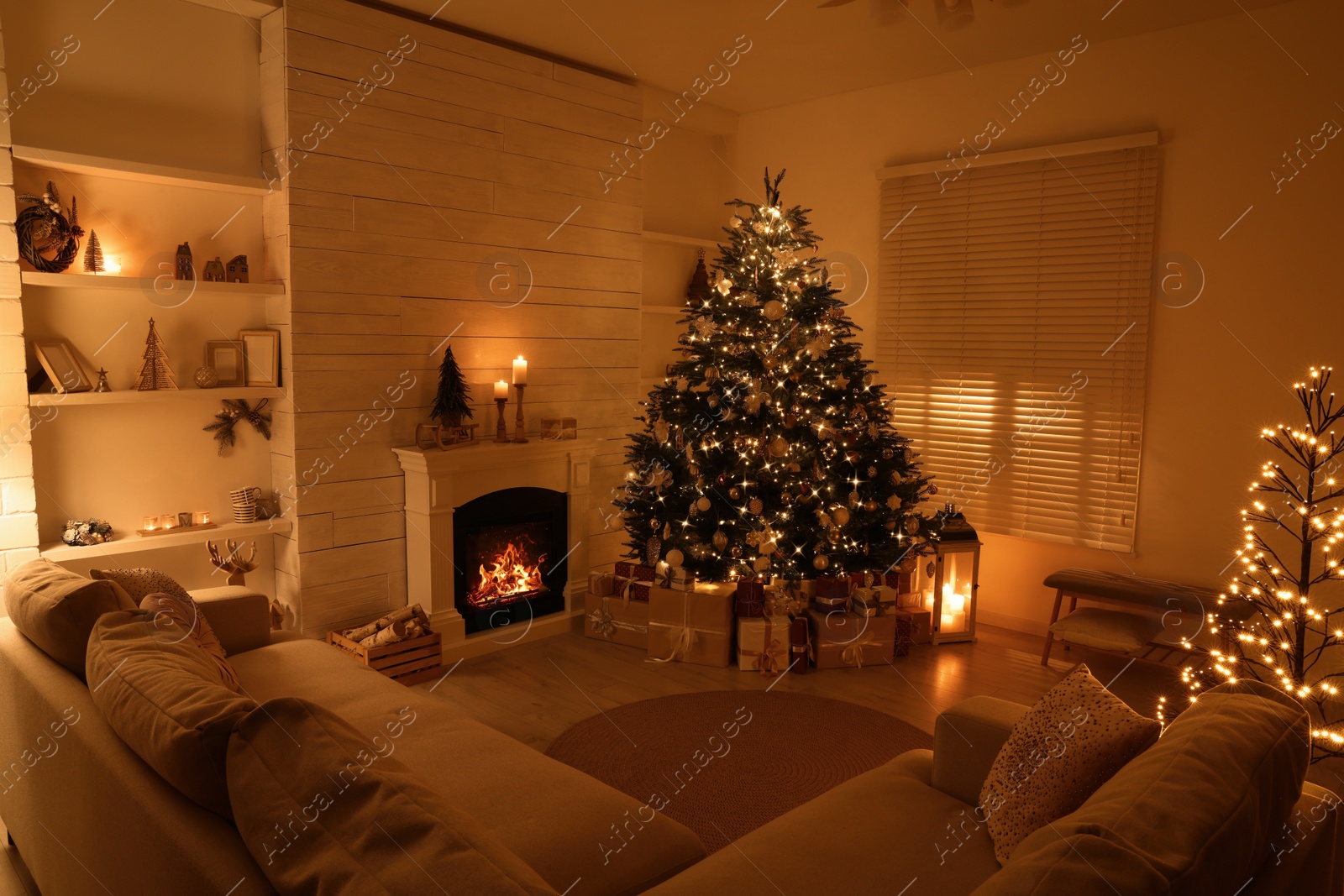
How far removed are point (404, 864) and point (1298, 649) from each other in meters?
3.00

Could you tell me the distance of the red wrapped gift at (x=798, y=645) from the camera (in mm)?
4219

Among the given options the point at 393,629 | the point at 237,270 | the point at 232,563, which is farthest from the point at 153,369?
the point at 393,629

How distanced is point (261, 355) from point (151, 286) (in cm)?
51

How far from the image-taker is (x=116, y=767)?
67.8 inches

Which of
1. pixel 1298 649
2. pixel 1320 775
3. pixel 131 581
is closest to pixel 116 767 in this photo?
pixel 131 581

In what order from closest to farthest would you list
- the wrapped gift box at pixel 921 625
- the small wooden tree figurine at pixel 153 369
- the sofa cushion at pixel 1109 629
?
1. the small wooden tree figurine at pixel 153 369
2. the sofa cushion at pixel 1109 629
3. the wrapped gift box at pixel 921 625

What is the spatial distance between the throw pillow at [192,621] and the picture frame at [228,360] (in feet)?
4.04

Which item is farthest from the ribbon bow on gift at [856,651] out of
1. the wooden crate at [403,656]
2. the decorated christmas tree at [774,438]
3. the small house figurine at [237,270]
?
the small house figurine at [237,270]

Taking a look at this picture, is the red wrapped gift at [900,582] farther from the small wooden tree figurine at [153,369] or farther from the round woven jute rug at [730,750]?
the small wooden tree figurine at [153,369]

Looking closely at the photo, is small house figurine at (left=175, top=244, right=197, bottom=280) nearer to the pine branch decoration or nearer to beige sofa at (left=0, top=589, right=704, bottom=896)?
the pine branch decoration

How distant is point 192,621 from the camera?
2803mm

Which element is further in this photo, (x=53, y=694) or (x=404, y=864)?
(x=53, y=694)

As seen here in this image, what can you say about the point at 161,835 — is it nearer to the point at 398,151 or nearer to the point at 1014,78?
the point at 398,151

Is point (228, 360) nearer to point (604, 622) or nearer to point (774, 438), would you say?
point (604, 622)
